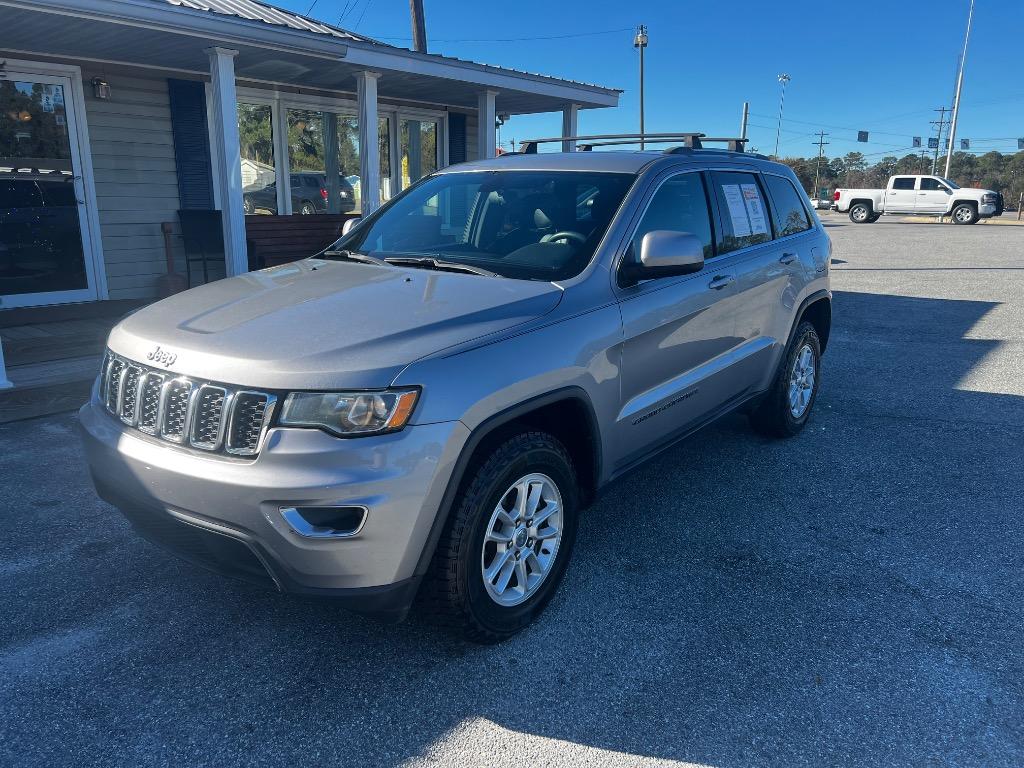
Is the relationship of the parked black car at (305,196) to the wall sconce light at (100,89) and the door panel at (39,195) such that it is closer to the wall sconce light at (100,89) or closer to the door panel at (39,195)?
the wall sconce light at (100,89)

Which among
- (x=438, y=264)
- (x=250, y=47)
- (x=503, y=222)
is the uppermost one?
(x=250, y=47)

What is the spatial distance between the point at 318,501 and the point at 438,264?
1.43m

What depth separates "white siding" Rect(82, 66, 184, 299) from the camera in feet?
27.8

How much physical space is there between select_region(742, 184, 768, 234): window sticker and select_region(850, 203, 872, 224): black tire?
33098 millimetres

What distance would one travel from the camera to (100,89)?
27.0 ft

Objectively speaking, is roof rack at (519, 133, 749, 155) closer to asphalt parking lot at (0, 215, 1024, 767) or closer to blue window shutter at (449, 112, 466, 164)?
asphalt parking lot at (0, 215, 1024, 767)

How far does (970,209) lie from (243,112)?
104 feet

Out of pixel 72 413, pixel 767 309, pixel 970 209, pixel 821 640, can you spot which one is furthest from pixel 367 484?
pixel 970 209

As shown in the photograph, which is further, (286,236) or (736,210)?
(286,236)

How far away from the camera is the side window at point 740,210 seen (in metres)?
4.16

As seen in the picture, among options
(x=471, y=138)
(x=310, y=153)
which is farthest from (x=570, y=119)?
(x=310, y=153)

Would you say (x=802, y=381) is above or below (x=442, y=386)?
below

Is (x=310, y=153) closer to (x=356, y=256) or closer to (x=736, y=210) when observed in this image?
(x=356, y=256)

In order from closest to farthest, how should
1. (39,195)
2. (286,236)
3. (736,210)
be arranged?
1. (736,210)
2. (39,195)
3. (286,236)
